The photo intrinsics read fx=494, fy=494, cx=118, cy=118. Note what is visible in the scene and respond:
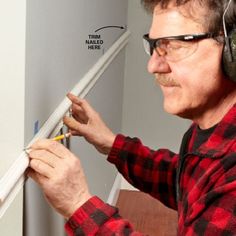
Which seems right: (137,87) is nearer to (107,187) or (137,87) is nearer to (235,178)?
(107,187)

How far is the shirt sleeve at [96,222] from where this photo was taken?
3.50ft

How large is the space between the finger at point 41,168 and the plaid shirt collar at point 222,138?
1.14ft

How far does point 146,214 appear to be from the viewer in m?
2.70

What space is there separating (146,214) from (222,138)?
1660 mm

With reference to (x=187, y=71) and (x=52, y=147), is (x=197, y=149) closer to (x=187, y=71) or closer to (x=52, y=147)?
(x=187, y=71)

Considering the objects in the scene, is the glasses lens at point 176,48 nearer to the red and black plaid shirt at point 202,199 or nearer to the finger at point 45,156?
the red and black plaid shirt at point 202,199

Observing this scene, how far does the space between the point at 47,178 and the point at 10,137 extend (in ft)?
0.40

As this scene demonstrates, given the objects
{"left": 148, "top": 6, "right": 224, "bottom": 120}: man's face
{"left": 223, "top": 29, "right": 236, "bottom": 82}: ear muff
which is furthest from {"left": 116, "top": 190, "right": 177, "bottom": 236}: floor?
{"left": 223, "top": 29, "right": 236, "bottom": 82}: ear muff

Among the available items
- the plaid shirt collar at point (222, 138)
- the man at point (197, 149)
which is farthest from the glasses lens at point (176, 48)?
the plaid shirt collar at point (222, 138)

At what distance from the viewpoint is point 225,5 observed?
3.35 ft

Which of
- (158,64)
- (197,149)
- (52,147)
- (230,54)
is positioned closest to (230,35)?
(230,54)

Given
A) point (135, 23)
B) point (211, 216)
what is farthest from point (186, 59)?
point (135, 23)

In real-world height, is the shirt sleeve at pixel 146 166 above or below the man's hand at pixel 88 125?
below

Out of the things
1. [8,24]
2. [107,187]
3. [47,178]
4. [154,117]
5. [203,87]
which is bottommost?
[107,187]
